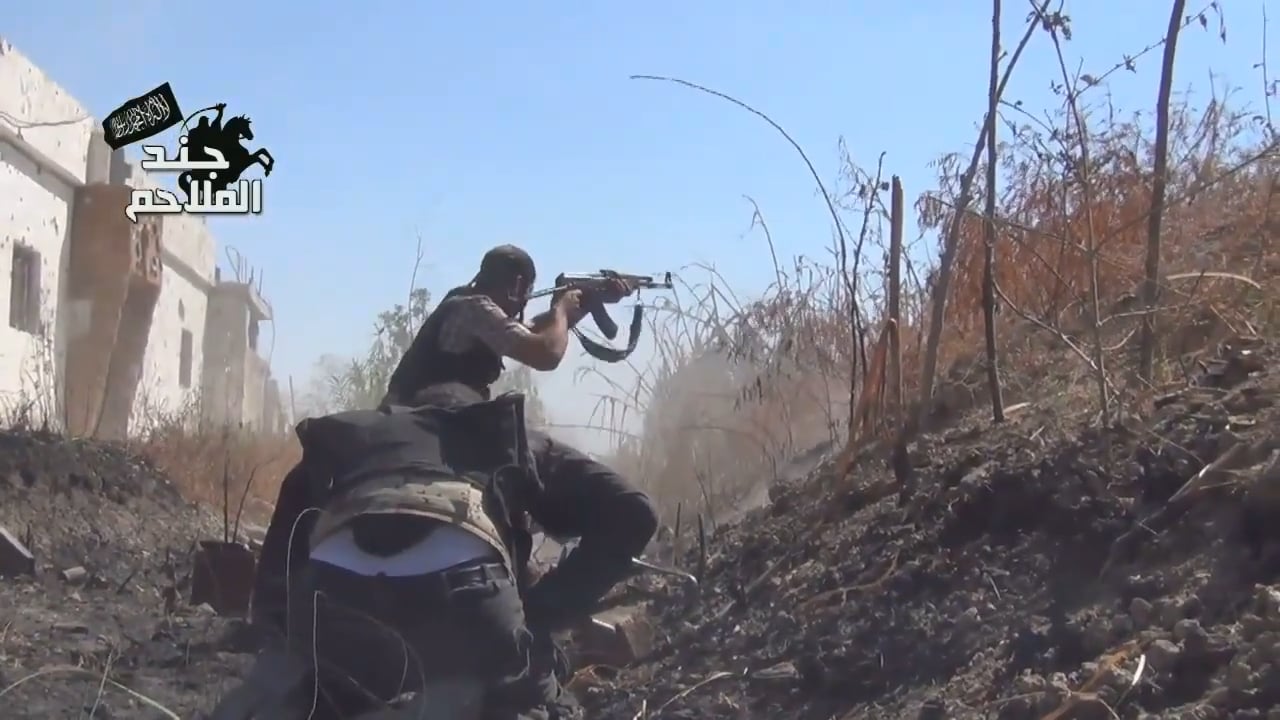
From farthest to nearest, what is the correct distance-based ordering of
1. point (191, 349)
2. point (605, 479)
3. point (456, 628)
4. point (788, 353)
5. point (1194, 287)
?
point (191, 349), point (788, 353), point (1194, 287), point (605, 479), point (456, 628)

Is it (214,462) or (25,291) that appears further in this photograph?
(25,291)

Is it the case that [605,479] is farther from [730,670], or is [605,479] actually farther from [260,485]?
[260,485]

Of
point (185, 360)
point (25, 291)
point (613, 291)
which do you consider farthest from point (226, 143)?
point (185, 360)

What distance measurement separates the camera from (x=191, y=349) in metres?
17.5

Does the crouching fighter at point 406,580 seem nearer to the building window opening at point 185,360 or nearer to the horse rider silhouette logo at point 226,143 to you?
the horse rider silhouette logo at point 226,143

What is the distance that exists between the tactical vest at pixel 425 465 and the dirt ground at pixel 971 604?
66 cm

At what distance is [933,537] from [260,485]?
7.75m

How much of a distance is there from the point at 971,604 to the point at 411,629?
1360 millimetres

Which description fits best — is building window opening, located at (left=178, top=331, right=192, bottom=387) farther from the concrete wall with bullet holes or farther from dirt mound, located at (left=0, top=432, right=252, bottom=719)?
dirt mound, located at (left=0, top=432, right=252, bottom=719)

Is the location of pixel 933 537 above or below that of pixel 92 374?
below

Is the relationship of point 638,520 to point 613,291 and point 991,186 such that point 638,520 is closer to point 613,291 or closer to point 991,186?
point 613,291

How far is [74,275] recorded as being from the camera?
40.8ft

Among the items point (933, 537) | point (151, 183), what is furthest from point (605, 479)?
point (151, 183)

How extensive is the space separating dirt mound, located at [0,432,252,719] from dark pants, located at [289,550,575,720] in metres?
0.51
